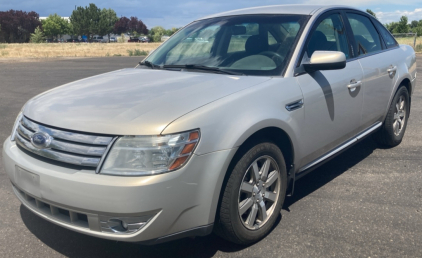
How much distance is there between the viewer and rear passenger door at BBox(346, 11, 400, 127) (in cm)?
412

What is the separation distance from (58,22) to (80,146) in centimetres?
12546

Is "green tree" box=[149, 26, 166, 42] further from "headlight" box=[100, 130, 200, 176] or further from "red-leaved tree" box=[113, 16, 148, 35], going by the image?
"headlight" box=[100, 130, 200, 176]

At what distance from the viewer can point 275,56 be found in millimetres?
3385

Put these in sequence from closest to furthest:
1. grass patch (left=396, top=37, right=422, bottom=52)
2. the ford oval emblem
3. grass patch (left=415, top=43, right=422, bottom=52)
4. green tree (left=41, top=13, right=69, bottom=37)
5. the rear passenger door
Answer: the ford oval emblem
the rear passenger door
grass patch (left=415, top=43, right=422, bottom=52)
grass patch (left=396, top=37, right=422, bottom=52)
green tree (left=41, top=13, right=69, bottom=37)

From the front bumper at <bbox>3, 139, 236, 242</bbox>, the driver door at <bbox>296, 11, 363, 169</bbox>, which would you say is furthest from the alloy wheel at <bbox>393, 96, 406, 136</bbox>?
the front bumper at <bbox>3, 139, 236, 242</bbox>

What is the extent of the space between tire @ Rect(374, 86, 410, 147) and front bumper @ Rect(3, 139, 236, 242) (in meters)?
3.02

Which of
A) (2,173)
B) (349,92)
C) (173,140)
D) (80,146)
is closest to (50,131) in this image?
(80,146)

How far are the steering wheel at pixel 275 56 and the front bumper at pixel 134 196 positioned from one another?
1.10 metres

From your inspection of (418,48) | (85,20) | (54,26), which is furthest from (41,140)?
(54,26)

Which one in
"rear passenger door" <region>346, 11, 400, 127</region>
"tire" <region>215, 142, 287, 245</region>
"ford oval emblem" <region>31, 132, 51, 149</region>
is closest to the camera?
"ford oval emblem" <region>31, 132, 51, 149</region>

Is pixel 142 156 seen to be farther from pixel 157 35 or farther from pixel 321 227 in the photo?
pixel 157 35

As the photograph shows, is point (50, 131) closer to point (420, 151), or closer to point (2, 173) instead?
point (2, 173)

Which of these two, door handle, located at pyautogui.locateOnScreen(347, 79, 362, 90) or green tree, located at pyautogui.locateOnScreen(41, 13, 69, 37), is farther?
green tree, located at pyautogui.locateOnScreen(41, 13, 69, 37)

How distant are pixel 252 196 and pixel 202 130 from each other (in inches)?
28.2
